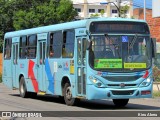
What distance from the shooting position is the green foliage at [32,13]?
55.2 m

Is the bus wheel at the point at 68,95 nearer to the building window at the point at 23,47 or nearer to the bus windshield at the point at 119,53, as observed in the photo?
the bus windshield at the point at 119,53

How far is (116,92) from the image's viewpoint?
16.3m

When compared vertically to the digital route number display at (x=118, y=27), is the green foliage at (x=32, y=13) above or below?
above

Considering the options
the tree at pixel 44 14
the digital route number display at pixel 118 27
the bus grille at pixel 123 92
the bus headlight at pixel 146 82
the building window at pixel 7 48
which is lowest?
the bus grille at pixel 123 92

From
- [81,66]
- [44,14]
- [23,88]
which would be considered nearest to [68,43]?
[81,66]

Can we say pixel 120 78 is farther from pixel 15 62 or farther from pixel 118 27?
pixel 15 62

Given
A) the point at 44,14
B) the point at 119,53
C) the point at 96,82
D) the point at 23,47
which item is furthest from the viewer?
the point at 44,14

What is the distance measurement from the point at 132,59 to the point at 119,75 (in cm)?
76

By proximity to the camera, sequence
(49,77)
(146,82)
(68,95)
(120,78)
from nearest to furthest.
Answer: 1. (120,78)
2. (146,82)
3. (68,95)
4. (49,77)

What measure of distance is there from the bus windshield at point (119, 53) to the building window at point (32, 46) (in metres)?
5.49

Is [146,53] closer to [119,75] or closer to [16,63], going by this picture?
[119,75]

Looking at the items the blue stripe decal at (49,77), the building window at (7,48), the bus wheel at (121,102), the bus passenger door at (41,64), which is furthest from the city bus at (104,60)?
the building window at (7,48)

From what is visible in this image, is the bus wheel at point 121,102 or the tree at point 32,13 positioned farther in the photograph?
the tree at point 32,13

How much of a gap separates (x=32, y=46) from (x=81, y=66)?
5262 millimetres
